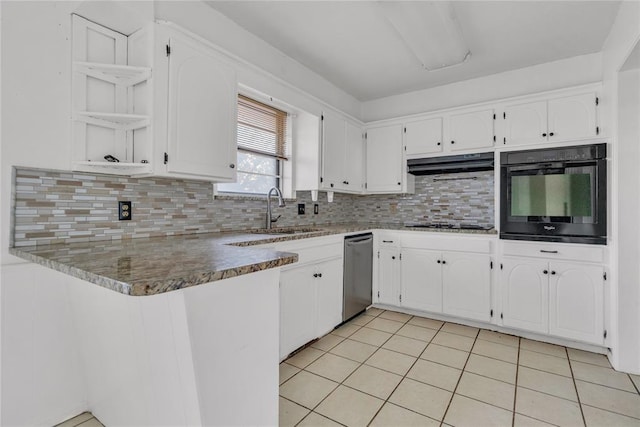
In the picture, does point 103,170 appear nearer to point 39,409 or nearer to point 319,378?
point 39,409

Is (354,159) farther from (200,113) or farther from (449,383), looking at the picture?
(449,383)

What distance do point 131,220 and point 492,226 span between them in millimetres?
3271

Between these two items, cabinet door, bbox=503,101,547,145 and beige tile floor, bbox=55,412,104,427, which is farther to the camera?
cabinet door, bbox=503,101,547,145

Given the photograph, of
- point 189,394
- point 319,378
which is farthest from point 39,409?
point 319,378

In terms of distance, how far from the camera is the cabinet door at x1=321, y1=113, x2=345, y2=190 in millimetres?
A: 3230

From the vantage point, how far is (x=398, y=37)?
263 cm

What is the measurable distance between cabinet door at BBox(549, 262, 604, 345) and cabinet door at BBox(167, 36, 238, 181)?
2725 millimetres

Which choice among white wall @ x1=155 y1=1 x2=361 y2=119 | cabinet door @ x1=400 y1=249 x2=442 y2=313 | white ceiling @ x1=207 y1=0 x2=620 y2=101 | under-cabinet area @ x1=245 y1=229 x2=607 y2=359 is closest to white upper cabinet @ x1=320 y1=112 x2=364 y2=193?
white wall @ x1=155 y1=1 x2=361 y2=119

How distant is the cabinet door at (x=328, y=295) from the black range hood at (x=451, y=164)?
4.81 feet

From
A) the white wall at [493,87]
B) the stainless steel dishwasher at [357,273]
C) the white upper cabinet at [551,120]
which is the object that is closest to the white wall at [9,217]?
the stainless steel dishwasher at [357,273]

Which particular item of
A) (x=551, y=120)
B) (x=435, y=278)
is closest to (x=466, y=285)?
(x=435, y=278)

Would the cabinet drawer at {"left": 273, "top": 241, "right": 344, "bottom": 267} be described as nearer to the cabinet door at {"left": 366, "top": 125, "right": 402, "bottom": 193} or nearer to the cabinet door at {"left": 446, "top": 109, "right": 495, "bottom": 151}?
the cabinet door at {"left": 366, "top": 125, "right": 402, "bottom": 193}

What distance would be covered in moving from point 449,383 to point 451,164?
2123 mm

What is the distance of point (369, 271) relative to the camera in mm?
3430
